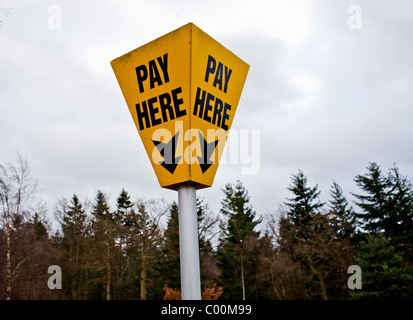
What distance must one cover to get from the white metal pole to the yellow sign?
0.14 metres

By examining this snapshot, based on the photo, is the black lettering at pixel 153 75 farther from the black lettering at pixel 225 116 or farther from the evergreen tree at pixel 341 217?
the evergreen tree at pixel 341 217

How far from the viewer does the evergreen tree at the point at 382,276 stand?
1848 centimetres

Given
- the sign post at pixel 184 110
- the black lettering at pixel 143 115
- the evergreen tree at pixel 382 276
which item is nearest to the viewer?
the sign post at pixel 184 110

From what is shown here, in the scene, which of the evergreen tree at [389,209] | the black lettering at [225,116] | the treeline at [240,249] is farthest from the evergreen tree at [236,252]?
the black lettering at [225,116]

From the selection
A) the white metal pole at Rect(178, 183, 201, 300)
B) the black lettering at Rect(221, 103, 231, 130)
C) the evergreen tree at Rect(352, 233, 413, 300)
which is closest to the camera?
the white metal pole at Rect(178, 183, 201, 300)

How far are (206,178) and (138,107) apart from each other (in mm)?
884

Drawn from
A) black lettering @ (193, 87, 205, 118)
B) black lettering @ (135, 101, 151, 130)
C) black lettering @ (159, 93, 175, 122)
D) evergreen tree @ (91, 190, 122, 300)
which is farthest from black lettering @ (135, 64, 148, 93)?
evergreen tree @ (91, 190, 122, 300)

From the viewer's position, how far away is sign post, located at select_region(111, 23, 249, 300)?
2904 mm

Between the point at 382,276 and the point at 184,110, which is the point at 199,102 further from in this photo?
the point at 382,276

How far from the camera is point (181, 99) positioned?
295cm

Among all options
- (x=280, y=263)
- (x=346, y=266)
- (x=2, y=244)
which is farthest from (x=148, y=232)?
(x=346, y=266)

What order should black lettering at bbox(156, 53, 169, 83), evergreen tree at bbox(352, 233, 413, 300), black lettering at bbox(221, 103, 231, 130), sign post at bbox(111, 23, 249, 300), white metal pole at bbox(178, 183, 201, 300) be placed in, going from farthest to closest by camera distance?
evergreen tree at bbox(352, 233, 413, 300) → black lettering at bbox(221, 103, 231, 130) → black lettering at bbox(156, 53, 169, 83) → sign post at bbox(111, 23, 249, 300) → white metal pole at bbox(178, 183, 201, 300)

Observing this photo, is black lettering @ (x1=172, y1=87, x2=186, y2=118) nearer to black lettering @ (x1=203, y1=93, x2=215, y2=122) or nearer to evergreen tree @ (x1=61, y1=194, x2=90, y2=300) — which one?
black lettering @ (x1=203, y1=93, x2=215, y2=122)

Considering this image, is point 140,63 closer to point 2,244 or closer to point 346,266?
point 2,244
